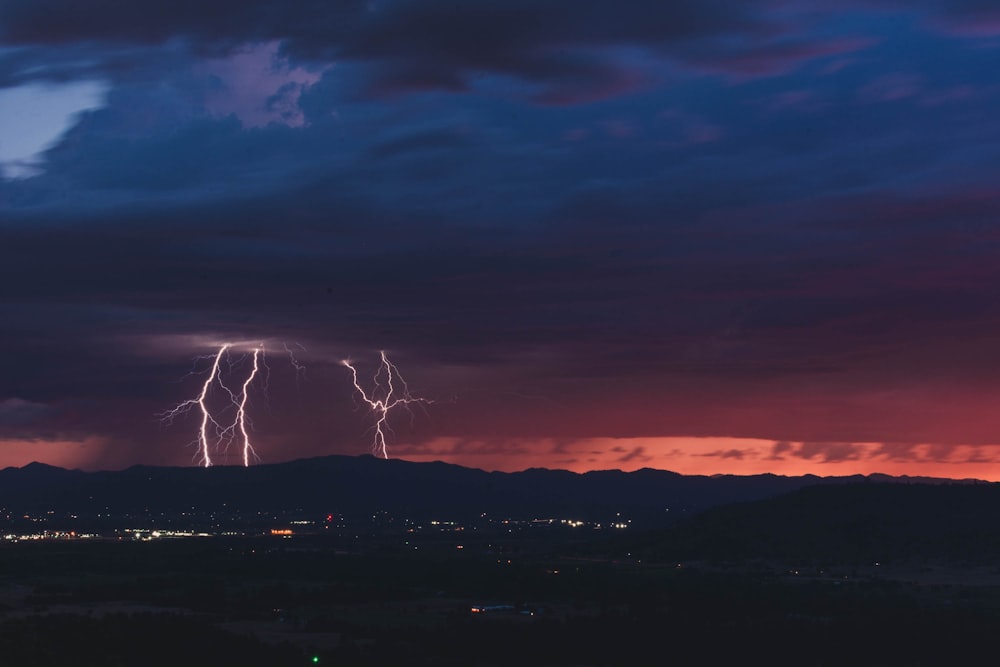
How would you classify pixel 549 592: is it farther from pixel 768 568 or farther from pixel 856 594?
pixel 768 568

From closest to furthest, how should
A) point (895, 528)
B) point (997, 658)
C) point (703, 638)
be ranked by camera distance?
point (997, 658)
point (703, 638)
point (895, 528)

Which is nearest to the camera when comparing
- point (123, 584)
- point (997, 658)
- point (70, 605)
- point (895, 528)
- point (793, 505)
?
point (997, 658)

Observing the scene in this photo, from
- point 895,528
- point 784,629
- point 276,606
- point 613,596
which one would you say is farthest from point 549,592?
point 895,528

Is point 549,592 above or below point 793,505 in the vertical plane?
below

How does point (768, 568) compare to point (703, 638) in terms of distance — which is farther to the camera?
point (768, 568)

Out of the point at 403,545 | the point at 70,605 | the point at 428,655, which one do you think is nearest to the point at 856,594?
the point at 428,655

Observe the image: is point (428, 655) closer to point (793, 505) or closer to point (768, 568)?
point (768, 568)
